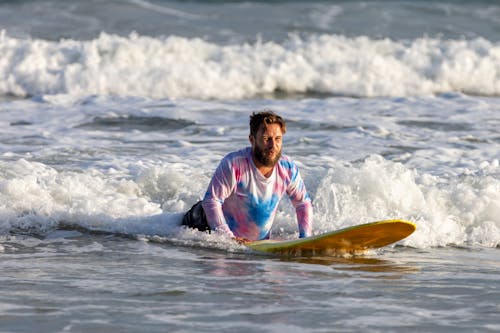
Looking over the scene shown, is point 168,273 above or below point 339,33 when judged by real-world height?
below

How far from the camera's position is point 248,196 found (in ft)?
23.5

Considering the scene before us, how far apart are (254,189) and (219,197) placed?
0.28 m

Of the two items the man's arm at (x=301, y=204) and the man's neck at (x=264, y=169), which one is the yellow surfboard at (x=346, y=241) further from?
the man's neck at (x=264, y=169)

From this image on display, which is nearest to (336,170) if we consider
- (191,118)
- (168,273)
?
(168,273)

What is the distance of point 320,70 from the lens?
1827 cm

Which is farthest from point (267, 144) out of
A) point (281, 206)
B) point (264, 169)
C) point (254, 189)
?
point (281, 206)

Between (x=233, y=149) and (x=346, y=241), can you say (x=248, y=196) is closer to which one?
(x=346, y=241)

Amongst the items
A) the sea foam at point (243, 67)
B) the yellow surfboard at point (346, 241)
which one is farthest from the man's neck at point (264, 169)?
the sea foam at point (243, 67)

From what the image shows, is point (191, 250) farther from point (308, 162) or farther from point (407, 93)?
point (407, 93)

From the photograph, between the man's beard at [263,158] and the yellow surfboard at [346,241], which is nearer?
the yellow surfboard at [346,241]

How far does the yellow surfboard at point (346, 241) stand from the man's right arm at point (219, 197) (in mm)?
264

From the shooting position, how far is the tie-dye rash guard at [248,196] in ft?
23.0

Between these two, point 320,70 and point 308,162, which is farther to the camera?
point 320,70

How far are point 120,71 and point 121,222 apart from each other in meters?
9.51
